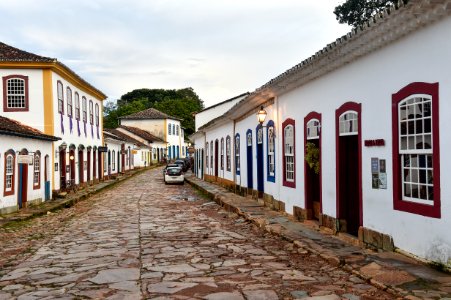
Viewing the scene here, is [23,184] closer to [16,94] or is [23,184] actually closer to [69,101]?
[16,94]

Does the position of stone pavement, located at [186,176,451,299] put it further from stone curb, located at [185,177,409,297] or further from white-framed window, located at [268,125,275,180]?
white-framed window, located at [268,125,275,180]

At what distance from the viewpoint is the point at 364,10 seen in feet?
105

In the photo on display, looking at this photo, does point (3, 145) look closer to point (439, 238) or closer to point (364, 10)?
point (439, 238)

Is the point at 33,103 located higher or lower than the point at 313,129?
higher

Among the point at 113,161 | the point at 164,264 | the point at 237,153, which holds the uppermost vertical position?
the point at 237,153

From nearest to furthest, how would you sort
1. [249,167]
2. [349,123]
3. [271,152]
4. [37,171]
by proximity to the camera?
[349,123], [271,152], [249,167], [37,171]

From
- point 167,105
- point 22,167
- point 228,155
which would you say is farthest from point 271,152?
point 167,105

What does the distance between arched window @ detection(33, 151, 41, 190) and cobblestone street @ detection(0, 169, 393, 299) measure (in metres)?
5.93

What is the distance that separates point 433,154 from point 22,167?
49.3ft

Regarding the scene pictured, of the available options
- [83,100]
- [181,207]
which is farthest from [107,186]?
[181,207]

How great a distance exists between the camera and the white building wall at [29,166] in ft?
52.5

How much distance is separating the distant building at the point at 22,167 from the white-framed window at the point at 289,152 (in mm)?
8735

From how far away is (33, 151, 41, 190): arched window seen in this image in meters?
19.5

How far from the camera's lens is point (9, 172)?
55.0ft
